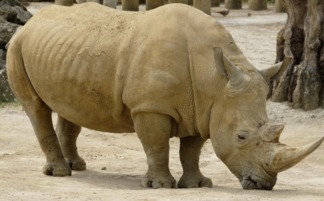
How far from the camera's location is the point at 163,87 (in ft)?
31.0

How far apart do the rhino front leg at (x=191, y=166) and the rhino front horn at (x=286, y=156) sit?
978 millimetres

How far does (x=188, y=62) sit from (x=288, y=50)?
16.2ft

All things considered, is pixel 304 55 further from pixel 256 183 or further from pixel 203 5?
pixel 203 5

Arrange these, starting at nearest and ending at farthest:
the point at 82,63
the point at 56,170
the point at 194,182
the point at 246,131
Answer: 1. the point at 246,131
2. the point at 194,182
3. the point at 82,63
4. the point at 56,170

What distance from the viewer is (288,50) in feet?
46.9

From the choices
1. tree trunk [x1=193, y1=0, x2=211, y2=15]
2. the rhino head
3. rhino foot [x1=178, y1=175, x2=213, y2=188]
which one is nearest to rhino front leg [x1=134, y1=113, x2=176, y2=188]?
rhino foot [x1=178, y1=175, x2=213, y2=188]

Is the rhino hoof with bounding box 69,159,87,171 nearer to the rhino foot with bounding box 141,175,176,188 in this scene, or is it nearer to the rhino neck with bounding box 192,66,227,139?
the rhino foot with bounding box 141,175,176,188

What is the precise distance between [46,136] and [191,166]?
1539 millimetres

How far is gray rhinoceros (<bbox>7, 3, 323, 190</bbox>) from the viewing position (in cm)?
926

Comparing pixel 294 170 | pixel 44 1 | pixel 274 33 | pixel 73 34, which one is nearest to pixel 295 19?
Result: pixel 294 170

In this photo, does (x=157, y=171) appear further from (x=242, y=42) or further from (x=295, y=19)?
(x=242, y=42)

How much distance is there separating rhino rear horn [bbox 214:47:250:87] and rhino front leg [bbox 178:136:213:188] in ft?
2.74

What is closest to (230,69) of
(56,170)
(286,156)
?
(286,156)

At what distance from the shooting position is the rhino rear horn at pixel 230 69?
9.26 meters
